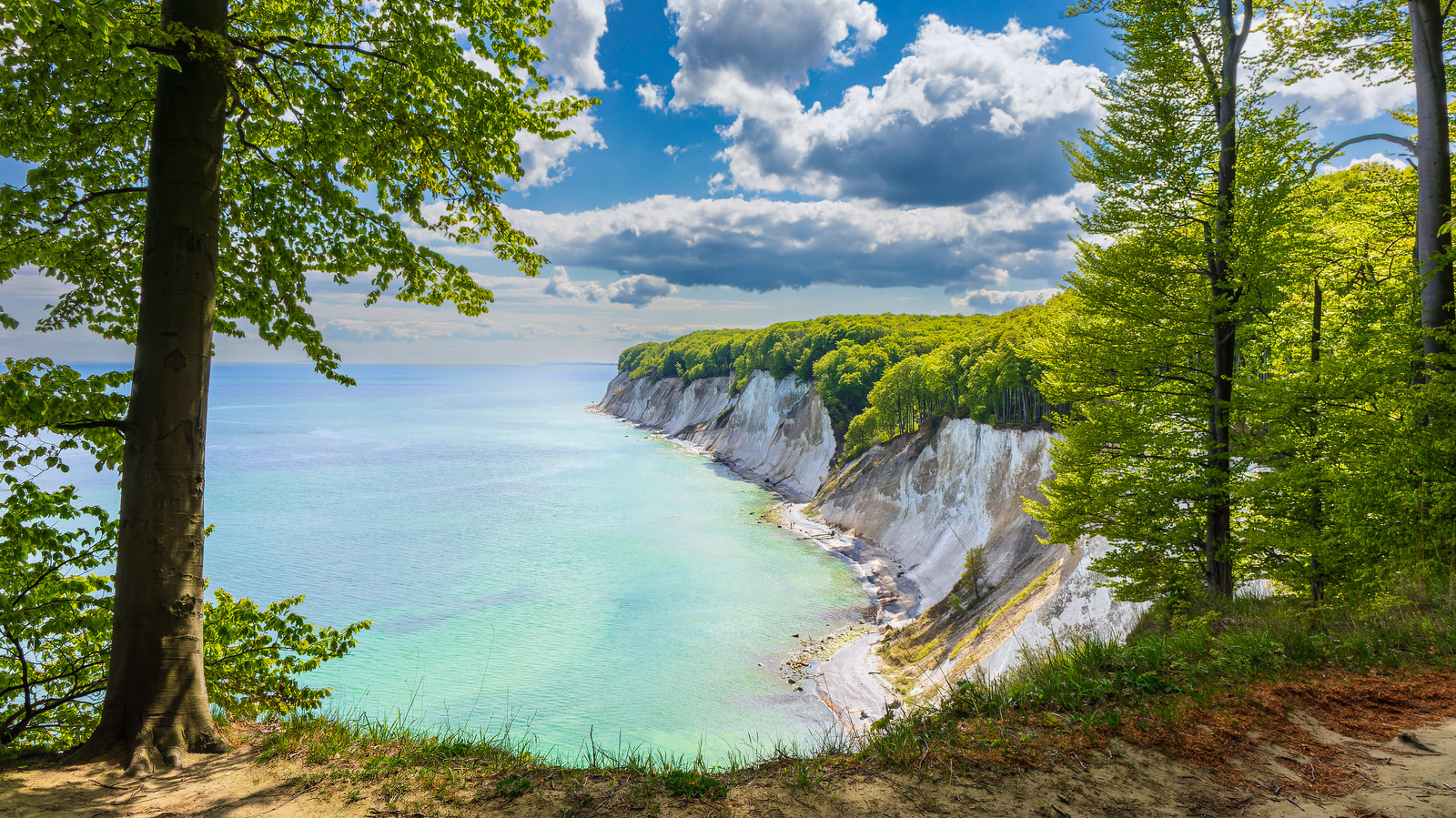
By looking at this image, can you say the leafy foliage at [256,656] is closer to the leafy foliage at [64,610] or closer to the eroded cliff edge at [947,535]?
the leafy foliage at [64,610]

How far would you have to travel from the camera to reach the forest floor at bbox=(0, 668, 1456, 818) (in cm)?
452

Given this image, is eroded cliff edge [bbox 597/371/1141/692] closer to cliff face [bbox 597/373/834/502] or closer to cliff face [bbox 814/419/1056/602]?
cliff face [bbox 814/419/1056/602]

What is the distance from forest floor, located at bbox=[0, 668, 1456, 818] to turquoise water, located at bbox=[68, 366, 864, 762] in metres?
0.78

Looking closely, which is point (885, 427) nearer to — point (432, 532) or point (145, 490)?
point (432, 532)

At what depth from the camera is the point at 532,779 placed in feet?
17.1

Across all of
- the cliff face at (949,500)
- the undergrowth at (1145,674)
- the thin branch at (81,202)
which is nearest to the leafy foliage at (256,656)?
the thin branch at (81,202)

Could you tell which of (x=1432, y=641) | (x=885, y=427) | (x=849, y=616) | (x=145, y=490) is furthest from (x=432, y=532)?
(x=1432, y=641)

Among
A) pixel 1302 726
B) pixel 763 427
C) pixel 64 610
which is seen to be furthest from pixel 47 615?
pixel 763 427

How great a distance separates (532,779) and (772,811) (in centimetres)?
214

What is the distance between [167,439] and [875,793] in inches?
261

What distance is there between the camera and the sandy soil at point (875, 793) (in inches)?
175

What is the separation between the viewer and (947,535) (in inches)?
1690

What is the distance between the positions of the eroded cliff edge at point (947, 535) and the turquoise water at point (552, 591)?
4703 millimetres

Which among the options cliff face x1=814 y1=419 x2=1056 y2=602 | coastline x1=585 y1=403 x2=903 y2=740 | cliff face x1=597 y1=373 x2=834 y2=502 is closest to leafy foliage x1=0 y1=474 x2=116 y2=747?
coastline x1=585 y1=403 x2=903 y2=740
